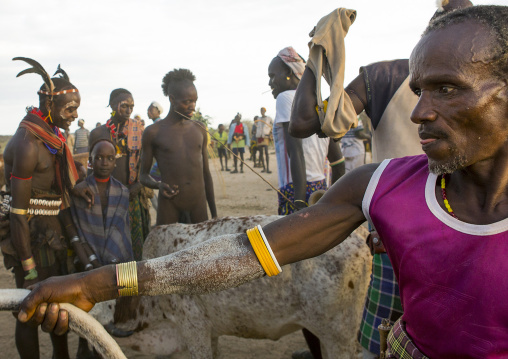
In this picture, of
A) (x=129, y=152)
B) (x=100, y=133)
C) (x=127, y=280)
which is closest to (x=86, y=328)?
(x=127, y=280)

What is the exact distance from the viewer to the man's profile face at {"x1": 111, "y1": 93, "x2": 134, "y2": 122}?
588cm

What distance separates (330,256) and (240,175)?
15.7m

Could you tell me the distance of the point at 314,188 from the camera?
4117 millimetres

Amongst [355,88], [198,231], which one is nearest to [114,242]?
[198,231]

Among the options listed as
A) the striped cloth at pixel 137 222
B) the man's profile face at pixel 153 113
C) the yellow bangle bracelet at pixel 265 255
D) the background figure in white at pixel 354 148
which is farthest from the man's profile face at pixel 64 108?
the man's profile face at pixel 153 113

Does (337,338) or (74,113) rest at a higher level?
(74,113)

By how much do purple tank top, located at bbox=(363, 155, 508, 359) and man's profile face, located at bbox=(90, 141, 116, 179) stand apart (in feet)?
11.4

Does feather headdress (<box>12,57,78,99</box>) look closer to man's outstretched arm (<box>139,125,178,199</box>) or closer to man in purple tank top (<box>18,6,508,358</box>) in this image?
man's outstretched arm (<box>139,125,178,199</box>)

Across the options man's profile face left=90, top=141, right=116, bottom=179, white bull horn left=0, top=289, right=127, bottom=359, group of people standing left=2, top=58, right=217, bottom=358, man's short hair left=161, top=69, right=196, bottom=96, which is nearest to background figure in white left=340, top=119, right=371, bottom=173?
group of people standing left=2, top=58, right=217, bottom=358

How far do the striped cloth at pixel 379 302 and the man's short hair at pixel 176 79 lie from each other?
335 centimetres

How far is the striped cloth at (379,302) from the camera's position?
2.33 m

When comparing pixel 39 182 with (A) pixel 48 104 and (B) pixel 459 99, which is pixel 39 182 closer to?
(A) pixel 48 104

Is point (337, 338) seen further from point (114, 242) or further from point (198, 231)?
point (114, 242)

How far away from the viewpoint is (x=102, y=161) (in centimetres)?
451
